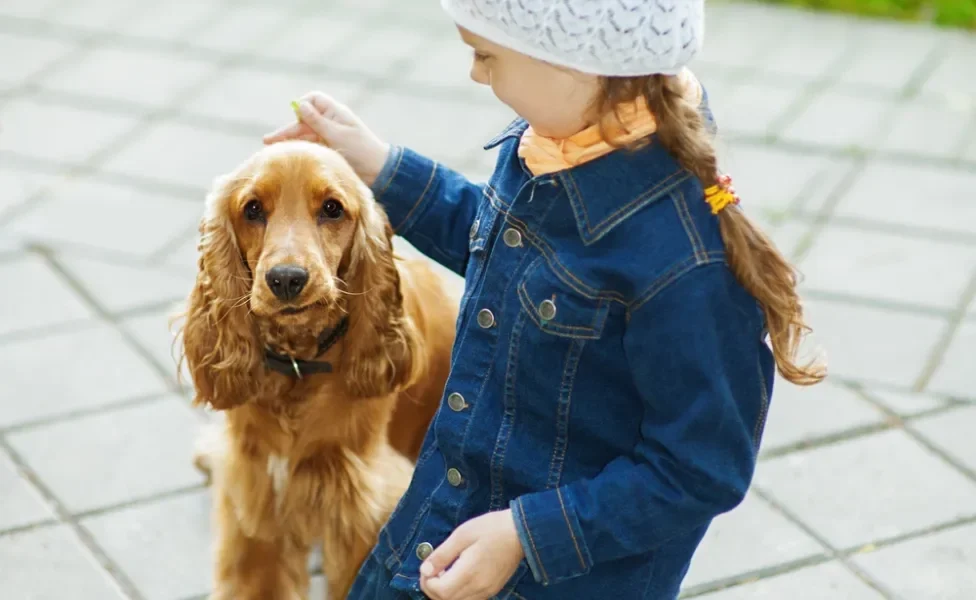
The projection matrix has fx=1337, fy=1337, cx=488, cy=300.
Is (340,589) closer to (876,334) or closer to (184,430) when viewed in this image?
(184,430)

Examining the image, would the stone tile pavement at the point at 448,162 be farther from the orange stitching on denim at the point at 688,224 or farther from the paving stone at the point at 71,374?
the orange stitching on denim at the point at 688,224

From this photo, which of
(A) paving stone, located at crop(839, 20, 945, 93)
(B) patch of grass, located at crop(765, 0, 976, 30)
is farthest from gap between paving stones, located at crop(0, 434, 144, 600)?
(B) patch of grass, located at crop(765, 0, 976, 30)

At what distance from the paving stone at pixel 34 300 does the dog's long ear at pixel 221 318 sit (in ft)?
4.59

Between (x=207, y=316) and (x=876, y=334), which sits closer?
(x=207, y=316)

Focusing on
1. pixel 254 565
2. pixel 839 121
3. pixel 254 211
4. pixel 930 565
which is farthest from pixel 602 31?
pixel 839 121

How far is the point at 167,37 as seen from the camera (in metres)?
5.40

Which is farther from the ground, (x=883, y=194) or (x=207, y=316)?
(x=207, y=316)

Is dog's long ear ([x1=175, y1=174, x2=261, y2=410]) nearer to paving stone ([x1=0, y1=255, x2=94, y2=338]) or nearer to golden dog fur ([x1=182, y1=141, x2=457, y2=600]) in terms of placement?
golden dog fur ([x1=182, y1=141, x2=457, y2=600])

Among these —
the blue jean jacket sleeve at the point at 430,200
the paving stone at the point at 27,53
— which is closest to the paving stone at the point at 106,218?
the paving stone at the point at 27,53

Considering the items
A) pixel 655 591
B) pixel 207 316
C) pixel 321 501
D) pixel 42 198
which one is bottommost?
pixel 42 198

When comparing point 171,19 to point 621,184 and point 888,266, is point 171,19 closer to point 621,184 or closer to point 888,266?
point 888,266

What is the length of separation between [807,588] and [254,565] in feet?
3.86

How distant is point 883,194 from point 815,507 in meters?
1.59

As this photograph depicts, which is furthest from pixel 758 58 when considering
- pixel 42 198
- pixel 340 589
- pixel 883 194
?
pixel 340 589
